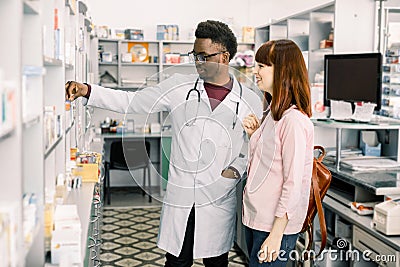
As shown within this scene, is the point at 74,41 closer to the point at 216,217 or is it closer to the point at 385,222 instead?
the point at 216,217

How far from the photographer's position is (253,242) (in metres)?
2.40

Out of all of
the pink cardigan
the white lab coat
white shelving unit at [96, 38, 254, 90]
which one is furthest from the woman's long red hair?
white shelving unit at [96, 38, 254, 90]

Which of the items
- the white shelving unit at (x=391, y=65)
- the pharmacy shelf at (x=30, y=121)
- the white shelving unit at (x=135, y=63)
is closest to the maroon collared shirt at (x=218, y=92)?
the pharmacy shelf at (x=30, y=121)

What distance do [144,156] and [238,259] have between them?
2.34 meters

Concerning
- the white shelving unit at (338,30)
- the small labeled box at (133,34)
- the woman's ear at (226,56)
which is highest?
the small labeled box at (133,34)

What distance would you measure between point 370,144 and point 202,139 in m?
2.04

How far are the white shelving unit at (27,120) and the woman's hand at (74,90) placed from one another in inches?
5.7

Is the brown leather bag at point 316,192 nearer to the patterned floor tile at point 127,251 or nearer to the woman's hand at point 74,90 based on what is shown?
the woman's hand at point 74,90

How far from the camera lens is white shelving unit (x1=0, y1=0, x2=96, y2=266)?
4.55 feet

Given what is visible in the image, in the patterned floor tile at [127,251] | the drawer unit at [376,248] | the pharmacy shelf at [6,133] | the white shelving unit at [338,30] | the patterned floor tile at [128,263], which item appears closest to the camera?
the pharmacy shelf at [6,133]

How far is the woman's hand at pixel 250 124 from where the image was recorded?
2416 mm

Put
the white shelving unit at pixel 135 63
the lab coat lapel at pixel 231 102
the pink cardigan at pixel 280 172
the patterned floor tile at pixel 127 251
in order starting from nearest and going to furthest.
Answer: the pink cardigan at pixel 280 172 → the lab coat lapel at pixel 231 102 → the patterned floor tile at pixel 127 251 → the white shelving unit at pixel 135 63

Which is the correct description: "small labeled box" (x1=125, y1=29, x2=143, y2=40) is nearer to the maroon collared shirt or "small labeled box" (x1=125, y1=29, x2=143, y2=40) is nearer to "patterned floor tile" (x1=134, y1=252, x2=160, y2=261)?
"patterned floor tile" (x1=134, y1=252, x2=160, y2=261)

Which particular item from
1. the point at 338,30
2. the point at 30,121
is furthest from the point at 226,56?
the point at 338,30
